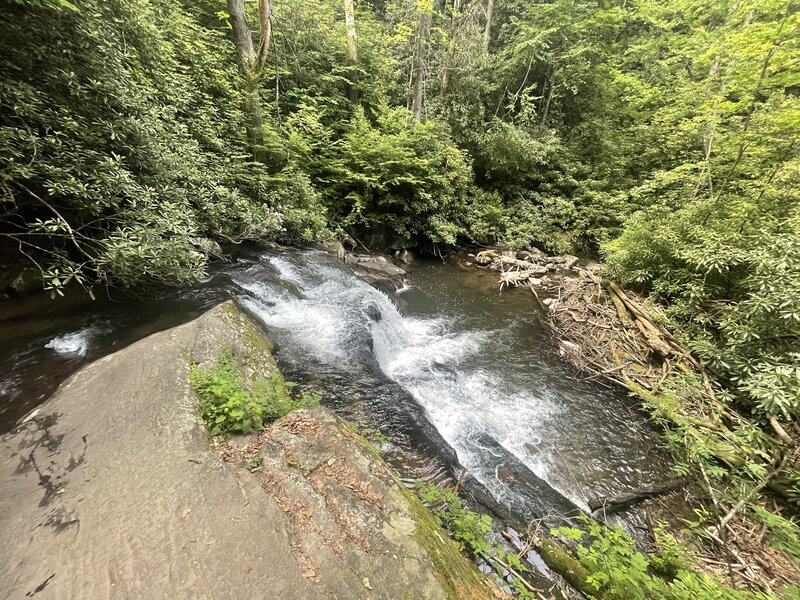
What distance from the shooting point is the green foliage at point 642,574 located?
2482 mm

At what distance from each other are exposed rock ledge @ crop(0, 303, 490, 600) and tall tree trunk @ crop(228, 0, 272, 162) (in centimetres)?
794

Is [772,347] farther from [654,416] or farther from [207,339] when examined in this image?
[207,339]

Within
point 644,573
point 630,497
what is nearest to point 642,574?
point 644,573

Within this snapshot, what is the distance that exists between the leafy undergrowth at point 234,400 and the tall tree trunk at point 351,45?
1236 cm

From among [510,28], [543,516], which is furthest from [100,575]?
[510,28]

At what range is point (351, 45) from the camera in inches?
477

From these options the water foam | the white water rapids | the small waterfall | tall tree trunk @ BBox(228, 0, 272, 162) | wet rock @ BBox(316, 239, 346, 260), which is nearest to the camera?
the water foam

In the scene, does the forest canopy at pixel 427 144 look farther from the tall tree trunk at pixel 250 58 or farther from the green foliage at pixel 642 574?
the green foliage at pixel 642 574

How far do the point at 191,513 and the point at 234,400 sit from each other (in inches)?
37.6

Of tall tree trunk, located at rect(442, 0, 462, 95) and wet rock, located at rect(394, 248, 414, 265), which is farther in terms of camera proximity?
tall tree trunk, located at rect(442, 0, 462, 95)

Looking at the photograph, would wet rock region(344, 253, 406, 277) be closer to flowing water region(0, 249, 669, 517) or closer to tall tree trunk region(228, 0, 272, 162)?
flowing water region(0, 249, 669, 517)

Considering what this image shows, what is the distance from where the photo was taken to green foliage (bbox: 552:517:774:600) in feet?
8.14

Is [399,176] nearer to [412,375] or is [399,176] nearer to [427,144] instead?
[427,144]

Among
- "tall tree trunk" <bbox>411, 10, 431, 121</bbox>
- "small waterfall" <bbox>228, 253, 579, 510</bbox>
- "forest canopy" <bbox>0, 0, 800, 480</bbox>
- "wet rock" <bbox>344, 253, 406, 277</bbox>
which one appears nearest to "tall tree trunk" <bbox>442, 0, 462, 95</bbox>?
"forest canopy" <bbox>0, 0, 800, 480</bbox>
